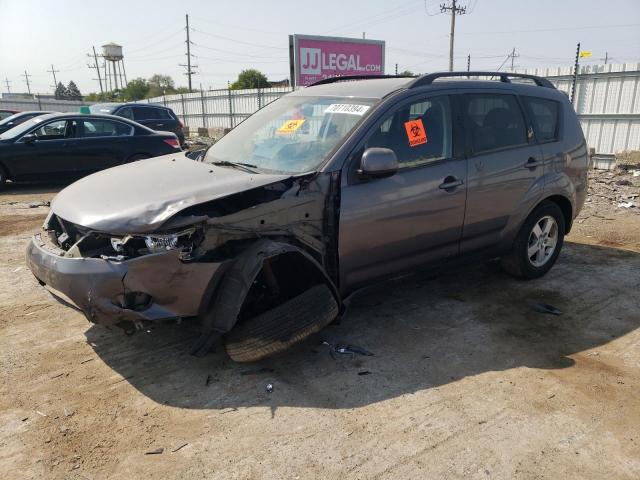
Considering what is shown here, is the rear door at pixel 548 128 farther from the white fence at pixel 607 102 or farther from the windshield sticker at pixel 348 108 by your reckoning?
the white fence at pixel 607 102

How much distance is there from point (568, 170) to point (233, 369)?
150 inches

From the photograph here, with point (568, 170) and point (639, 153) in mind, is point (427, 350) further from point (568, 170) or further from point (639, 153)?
point (639, 153)

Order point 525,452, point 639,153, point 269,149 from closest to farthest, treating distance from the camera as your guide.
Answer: point 525,452 < point 269,149 < point 639,153

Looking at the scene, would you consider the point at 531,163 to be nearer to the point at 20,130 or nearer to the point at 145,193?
the point at 145,193

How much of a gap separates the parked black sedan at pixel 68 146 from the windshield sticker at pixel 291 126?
24.1ft

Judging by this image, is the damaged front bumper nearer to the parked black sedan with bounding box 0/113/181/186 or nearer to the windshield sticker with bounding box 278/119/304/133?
the windshield sticker with bounding box 278/119/304/133

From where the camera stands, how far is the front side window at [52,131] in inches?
388

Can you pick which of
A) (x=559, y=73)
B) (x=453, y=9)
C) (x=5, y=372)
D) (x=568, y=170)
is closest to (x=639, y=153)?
(x=559, y=73)

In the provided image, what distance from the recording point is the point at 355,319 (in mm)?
4188

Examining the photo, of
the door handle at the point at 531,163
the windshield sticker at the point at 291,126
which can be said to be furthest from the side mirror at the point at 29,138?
the door handle at the point at 531,163

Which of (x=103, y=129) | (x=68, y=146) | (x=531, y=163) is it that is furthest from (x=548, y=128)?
(x=68, y=146)

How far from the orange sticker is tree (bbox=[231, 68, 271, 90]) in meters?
45.6

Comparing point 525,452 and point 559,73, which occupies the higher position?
point 559,73

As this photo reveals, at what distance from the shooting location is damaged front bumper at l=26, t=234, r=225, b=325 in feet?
9.59
